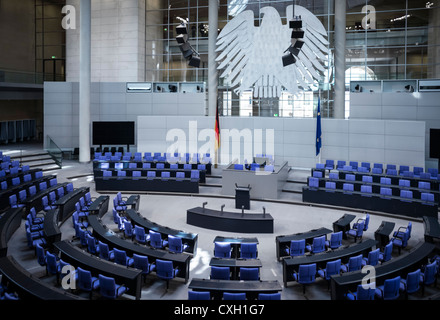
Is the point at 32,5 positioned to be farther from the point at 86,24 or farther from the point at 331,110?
the point at 331,110

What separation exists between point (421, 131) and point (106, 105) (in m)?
18.0

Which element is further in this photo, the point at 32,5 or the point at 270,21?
the point at 32,5

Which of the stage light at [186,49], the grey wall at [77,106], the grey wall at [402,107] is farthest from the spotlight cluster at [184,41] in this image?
the grey wall at [402,107]

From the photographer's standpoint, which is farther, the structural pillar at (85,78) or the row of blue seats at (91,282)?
the structural pillar at (85,78)

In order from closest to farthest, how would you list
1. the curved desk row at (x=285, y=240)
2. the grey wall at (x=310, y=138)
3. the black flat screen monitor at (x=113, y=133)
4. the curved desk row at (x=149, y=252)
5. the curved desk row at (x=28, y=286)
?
the curved desk row at (x=28, y=286) < the curved desk row at (x=149, y=252) < the curved desk row at (x=285, y=240) < the grey wall at (x=310, y=138) < the black flat screen monitor at (x=113, y=133)

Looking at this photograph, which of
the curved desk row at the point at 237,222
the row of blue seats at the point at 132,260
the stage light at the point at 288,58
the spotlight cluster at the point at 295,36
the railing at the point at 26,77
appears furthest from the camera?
the railing at the point at 26,77

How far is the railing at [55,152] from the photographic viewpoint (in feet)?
70.7

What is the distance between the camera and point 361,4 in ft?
72.1

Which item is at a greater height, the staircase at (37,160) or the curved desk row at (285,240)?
the staircase at (37,160)

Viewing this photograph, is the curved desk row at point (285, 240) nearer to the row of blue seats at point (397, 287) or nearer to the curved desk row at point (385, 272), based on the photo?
the curved desk row at point (385, 272)

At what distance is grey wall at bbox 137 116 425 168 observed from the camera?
18.6 m

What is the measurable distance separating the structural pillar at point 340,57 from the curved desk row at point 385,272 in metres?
13.1

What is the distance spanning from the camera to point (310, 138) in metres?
21.1

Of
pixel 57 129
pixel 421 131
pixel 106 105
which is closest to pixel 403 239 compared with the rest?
pixel 421 131
